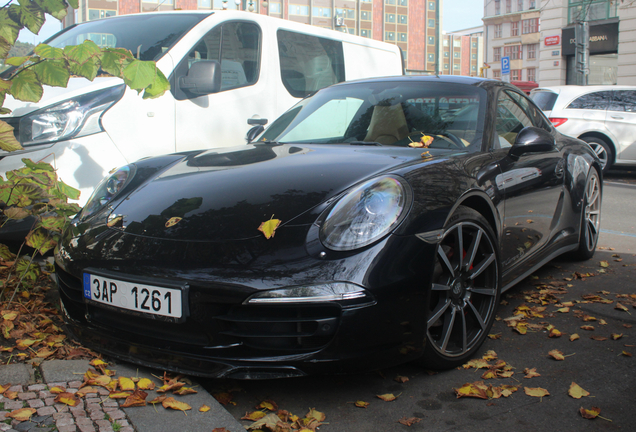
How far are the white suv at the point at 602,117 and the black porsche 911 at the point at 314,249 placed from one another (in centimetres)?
807

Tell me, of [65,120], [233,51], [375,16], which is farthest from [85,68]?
[375,16]

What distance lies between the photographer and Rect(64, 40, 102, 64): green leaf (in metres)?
2.94

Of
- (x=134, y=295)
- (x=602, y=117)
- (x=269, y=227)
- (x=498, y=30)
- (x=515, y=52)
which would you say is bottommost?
(x=134, y=295)

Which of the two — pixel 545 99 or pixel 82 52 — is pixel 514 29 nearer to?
pixel 545 99

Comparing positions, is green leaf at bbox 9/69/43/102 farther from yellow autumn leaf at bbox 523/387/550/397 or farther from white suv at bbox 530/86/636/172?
white suv at bbox 530/86/636/172

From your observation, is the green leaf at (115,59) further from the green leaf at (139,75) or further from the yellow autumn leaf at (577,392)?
the yellow autumn leaf at (577,392)

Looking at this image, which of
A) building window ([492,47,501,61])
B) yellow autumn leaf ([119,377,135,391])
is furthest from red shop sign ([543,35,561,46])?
building window ([492,47,501,61])

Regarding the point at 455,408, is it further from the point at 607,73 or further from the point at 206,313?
the point at 607,73

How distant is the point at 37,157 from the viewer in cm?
386

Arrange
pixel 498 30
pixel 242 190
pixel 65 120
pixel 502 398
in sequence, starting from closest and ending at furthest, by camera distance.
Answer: pixel 502 398
pixel 242 190
pixel 65 120
pixel 498 30

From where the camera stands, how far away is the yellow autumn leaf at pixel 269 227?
2242mm

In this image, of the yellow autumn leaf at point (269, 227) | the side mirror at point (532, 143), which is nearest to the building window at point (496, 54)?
the side mirror at point (532, 143)

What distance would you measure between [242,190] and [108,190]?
2.61ft

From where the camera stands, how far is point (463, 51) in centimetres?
12888
